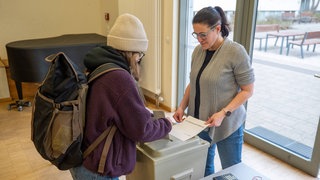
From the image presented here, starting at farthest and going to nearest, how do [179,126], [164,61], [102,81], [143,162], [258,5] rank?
1. [164,61]
2. [258,5]
3. [179,126]
4. [143,162]
5. [102,81]

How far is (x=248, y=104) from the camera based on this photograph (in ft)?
9.29

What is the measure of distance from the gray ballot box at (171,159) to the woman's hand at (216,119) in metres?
0.12

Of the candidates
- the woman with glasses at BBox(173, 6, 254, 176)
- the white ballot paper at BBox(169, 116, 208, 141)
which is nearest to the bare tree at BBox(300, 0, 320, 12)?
the woman with glasses at BBox(173, 6, 254, 176)

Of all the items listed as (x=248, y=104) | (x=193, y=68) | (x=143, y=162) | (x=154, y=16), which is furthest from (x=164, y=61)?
(x=143, y=162)

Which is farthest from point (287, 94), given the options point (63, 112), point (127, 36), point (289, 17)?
point (63, 112)

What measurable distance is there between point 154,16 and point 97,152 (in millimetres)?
2577

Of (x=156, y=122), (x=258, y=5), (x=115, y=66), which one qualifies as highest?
(x=258, y=5)

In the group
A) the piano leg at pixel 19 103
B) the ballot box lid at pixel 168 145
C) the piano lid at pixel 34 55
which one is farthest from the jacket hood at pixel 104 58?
the piano leg at pixel 19 103

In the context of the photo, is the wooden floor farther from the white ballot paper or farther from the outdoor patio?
the white ballot paper

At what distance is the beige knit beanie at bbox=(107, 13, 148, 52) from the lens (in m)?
1.08

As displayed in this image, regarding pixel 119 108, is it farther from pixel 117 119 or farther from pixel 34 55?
pixel 34 55

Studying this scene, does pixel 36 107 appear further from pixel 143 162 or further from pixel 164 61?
pixel 164 61

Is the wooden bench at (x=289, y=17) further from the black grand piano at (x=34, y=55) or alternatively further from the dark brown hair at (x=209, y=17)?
the black grand piano at (x=34, y=55)

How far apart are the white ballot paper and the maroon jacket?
0.26 meters
